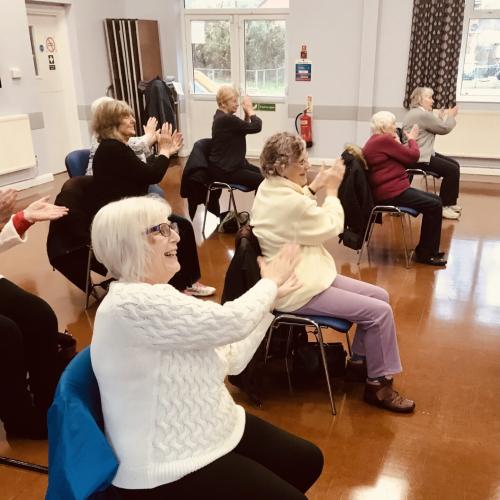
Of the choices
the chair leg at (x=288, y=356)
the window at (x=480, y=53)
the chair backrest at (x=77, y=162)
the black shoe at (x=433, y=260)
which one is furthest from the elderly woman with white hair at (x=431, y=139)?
the chair leg at (x=288, y=356)

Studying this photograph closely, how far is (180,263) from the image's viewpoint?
3.46 metres

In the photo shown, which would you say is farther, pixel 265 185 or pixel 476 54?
pixel 476 54

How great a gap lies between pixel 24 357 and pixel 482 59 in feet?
21.5

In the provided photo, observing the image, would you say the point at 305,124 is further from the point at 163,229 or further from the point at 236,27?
the point at 163,229

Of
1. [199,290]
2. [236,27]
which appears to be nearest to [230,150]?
[199,290]

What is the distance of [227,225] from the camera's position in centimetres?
491

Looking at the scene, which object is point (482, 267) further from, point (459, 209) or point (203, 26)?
point (203, 26)

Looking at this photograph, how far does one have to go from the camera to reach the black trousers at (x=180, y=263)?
3.43 m

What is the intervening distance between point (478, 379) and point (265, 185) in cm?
140

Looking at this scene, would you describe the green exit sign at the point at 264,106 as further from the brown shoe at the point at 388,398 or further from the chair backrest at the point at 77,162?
the brown shoe at the point at 388,398

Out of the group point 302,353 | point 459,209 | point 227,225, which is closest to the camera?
point 302,353

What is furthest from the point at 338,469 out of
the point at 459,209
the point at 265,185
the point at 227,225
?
the point at 459,209

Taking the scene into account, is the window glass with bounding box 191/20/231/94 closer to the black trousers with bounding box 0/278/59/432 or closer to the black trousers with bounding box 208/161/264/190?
the black trousers with bounding box 208/161/264/190

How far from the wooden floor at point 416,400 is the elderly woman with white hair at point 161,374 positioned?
2.54 ft
